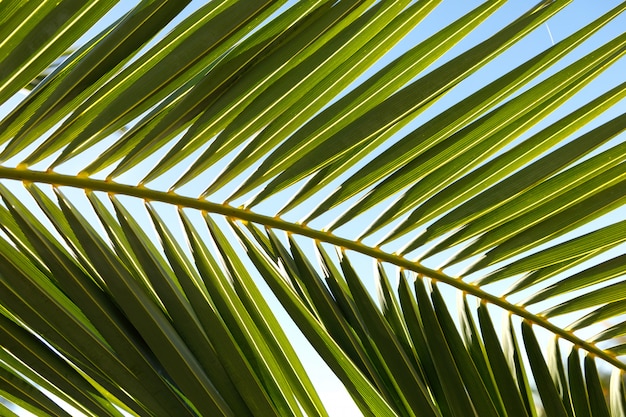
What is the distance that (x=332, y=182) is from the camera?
1111 mm

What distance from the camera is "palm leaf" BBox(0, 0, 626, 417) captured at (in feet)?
2.95

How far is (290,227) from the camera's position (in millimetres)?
1101

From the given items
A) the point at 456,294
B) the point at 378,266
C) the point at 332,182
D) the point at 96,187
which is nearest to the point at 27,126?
the point at 96,187

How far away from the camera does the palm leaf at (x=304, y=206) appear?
0.90 meters

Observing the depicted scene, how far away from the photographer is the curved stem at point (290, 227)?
3.22 feet

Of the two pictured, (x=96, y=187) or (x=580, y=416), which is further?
(x=580, y=416)

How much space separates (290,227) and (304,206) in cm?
10

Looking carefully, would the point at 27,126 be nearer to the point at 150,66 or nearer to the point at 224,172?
the point at 150,66

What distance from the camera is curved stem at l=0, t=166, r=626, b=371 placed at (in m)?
0.98

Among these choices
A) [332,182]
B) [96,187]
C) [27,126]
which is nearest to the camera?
[27,126]

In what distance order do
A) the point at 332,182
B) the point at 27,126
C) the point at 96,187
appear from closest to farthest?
1. the point at 27,126
2. the point at 96,187
3. the point at 332,182

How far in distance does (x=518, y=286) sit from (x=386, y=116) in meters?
0.41

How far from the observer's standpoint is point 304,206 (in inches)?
46.9

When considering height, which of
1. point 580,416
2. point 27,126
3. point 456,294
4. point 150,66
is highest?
point 150,66
